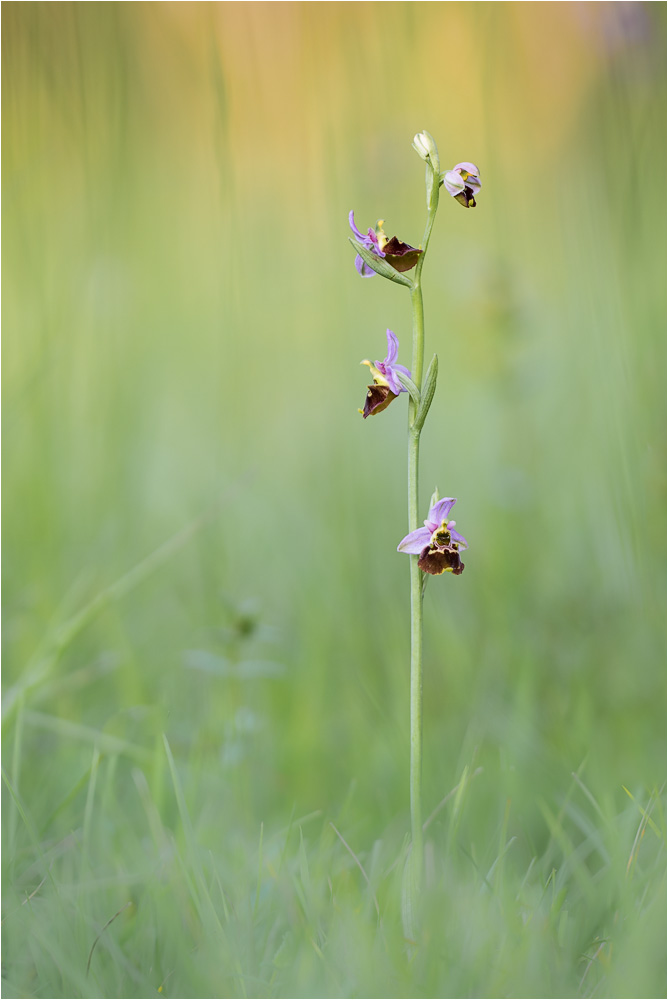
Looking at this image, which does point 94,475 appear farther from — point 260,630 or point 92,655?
point 260,630

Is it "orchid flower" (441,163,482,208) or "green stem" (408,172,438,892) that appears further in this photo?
"orchid flower" (441,163,482,208)

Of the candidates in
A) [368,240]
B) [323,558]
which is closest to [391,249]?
[368,240]

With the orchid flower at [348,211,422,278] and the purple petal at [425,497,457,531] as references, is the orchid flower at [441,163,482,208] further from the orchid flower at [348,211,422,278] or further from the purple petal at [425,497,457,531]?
the purple petal at [425,497,457,531]

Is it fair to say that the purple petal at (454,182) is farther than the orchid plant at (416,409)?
Yes

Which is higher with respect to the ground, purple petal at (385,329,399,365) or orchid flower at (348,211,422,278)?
orchid flower at (348,211,422,278)

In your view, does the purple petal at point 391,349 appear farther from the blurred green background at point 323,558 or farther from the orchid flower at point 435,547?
the blurred green background at point 323,558

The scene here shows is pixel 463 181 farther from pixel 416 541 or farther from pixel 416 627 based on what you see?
pixel 416 627

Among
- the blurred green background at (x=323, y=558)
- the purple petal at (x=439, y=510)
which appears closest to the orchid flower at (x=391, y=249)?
the purple petal at (x=439, y=510)

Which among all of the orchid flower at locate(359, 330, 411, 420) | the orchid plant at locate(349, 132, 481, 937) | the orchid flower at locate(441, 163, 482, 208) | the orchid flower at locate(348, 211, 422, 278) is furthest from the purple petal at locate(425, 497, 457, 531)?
the orchid flower at locate(441, 163, 482, 208)
